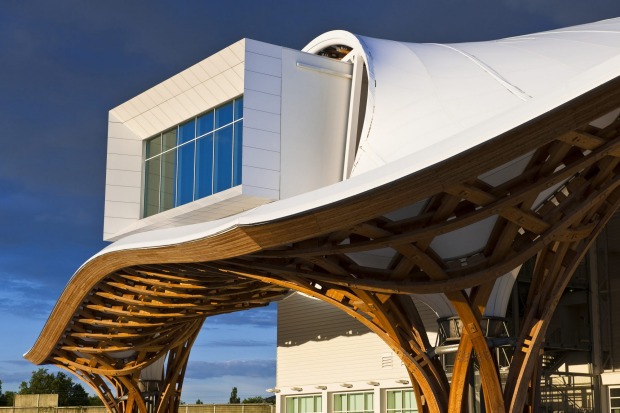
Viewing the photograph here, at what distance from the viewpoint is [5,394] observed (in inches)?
4665

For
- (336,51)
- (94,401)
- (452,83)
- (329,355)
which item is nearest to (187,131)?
(336,51)

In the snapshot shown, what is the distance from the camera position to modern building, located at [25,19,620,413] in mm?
15953

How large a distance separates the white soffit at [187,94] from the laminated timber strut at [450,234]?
7.39 m

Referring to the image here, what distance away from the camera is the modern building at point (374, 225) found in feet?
52.3

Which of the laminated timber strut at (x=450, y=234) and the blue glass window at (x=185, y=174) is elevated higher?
the blue glass window at (x=185, y=174)

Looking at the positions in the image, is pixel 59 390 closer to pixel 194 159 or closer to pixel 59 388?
pixel 59 388

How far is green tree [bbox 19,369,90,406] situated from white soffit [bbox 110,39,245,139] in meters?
75.0

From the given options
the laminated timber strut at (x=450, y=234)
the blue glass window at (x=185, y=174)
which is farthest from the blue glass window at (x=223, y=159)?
the laminated timber strut at (x=450, y=234)

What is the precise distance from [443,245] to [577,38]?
8.10 metres

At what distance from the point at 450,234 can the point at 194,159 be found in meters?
16.3

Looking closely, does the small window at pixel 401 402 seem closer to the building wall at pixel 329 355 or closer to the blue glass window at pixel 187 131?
the building wall at pixel 329 355

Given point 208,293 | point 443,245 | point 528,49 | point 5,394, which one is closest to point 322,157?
point 208,293

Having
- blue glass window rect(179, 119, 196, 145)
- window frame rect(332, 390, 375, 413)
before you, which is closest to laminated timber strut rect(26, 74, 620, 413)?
blue glass window rect(179, 119, 196, 145)

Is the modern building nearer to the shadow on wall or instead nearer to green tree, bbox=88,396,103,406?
the shadow on wall
